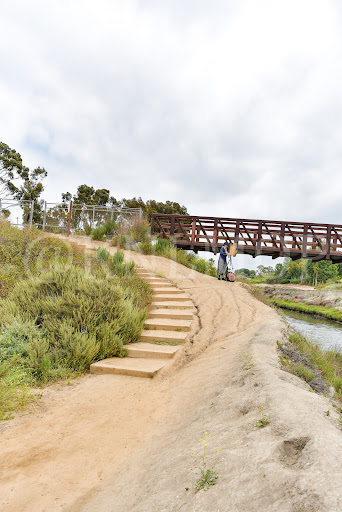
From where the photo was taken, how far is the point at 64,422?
343 cm

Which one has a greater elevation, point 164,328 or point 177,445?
point 164,328

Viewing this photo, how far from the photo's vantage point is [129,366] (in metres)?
5.21

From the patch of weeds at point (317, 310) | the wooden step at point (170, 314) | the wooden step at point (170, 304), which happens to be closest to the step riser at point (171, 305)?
the wooden step at point (170, 304)

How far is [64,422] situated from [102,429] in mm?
447

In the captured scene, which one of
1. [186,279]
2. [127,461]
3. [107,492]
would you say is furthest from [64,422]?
[186,279]

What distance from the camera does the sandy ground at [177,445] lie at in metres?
1.71

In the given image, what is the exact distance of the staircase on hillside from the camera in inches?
201

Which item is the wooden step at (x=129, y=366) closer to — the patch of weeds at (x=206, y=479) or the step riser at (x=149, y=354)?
the step riser at (x=149, y=354)

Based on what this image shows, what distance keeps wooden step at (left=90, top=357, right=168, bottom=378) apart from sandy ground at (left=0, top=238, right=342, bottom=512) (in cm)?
15

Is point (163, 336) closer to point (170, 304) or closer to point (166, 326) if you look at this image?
point (166, 326)

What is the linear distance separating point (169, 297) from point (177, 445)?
6.55 m

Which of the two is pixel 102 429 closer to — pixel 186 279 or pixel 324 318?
pixel 186 279

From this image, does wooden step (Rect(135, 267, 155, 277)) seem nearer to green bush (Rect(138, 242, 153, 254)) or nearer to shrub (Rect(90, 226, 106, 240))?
green bush (Rect(138, 242, 153, 254))

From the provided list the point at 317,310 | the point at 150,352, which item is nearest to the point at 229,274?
the point at 150,352
